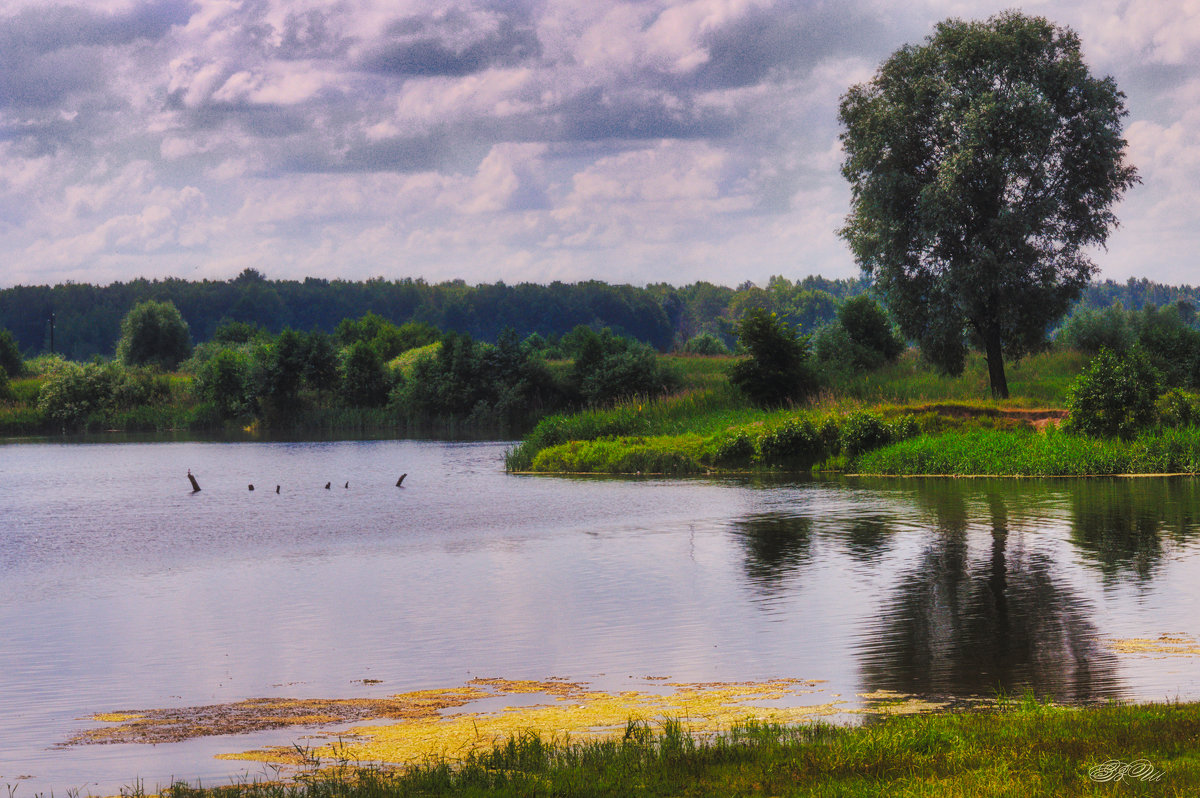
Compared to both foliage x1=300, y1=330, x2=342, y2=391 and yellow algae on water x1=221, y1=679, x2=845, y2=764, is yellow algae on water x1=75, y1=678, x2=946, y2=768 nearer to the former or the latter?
yellow algae on water x1=221, y1=679, x2=845, y2=764

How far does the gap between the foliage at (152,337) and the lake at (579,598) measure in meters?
86.2

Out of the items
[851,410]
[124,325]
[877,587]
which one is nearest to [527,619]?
[877,587]

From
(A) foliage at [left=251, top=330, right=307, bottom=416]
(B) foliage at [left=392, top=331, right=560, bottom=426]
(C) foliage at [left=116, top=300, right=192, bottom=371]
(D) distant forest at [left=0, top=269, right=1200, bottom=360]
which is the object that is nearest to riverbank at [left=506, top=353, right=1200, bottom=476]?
(B) foliage at [left=392, top=331, right=560, bottom=426]

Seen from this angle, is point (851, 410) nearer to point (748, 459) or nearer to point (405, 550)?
point (748, 459)

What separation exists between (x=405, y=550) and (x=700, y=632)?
31.3 feet

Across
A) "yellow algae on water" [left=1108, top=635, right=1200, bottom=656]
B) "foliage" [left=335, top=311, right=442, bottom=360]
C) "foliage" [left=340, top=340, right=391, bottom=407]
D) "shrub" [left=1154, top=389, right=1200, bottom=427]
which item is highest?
"foliage" [left=335, top=311, right=442, bottom=360]

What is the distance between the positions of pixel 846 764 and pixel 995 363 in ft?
127

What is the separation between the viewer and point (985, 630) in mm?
12109

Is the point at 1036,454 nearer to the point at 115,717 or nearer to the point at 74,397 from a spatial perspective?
the point at 115,717

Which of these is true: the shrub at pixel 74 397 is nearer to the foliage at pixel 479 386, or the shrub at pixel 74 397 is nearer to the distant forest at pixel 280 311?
the foliage at pixel 479 386

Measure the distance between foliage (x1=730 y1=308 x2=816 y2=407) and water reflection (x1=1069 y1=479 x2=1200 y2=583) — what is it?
59.5 ft

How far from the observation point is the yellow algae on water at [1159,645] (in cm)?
1076

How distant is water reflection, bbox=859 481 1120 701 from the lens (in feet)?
32.7

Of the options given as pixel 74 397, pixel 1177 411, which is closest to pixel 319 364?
pixel 74 397
